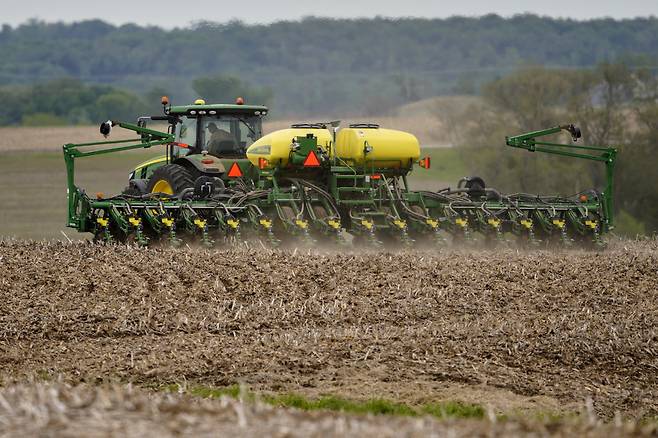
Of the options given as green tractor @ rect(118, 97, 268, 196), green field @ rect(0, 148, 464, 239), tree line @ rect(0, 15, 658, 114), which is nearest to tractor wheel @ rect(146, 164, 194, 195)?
green tractor @ rect(118, 97, 268, 196)

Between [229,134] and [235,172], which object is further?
[229,134]

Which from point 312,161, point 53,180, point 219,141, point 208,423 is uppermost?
point 219,141

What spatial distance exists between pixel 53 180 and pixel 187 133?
18.8 meters

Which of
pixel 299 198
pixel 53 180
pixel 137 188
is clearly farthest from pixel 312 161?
pixel 53 180

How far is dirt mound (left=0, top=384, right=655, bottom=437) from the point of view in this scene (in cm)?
470

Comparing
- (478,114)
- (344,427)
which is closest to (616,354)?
(344,427)

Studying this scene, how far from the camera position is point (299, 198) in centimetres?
1567

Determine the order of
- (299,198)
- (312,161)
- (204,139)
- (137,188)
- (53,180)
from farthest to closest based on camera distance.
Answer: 1. (53,180)
2. (137,188)
3. (204,139)
4. (312,161)
5. (299,198)

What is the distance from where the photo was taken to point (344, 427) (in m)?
4.82

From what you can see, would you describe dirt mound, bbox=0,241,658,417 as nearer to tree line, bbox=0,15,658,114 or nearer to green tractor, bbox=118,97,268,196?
green tractor, bbox=118,97,268,196

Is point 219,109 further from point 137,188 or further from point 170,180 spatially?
point 137,188

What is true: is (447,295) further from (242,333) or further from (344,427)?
(344,427)

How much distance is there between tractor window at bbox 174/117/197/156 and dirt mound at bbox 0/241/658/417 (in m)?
3.75

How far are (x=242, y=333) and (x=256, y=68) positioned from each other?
31.0 meters
